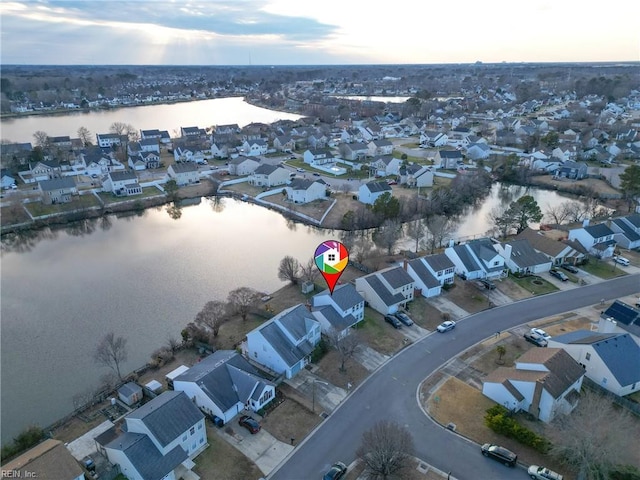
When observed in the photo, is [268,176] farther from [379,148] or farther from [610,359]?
[610,359]

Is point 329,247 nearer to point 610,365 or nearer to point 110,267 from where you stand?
point 610,365

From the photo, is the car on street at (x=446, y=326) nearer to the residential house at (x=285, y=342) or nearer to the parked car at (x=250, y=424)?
the residential house at (x=285, y=342)

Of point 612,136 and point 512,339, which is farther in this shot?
point 612,136

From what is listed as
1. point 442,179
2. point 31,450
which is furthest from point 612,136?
point 31,450

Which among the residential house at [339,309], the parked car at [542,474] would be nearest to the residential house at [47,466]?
the residential house at [339,309]

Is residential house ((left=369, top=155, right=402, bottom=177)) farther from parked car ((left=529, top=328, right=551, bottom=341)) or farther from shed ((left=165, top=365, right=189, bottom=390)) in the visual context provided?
shed ((left=165, top=365, right=189, bottom=390))

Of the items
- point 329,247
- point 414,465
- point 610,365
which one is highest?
point 329,247

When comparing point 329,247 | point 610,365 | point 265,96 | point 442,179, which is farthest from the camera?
point 265,96
